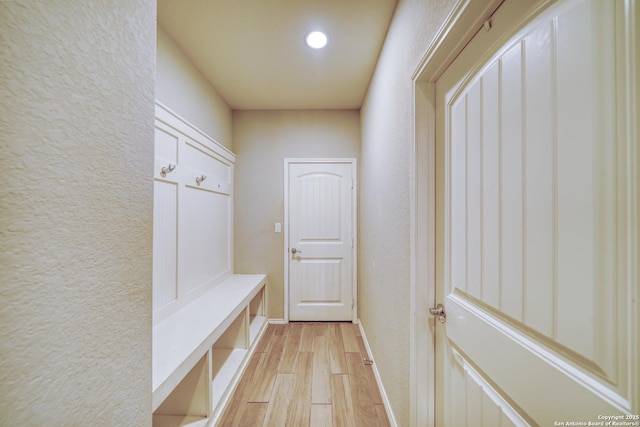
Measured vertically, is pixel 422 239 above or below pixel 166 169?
below

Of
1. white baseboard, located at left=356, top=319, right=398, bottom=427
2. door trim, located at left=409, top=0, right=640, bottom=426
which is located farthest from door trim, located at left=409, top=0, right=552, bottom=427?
white baseboard, located at left=356, top=319, right=398, bottom=427

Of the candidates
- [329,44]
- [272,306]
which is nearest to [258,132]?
[329,44]

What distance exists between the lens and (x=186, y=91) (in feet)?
6.49

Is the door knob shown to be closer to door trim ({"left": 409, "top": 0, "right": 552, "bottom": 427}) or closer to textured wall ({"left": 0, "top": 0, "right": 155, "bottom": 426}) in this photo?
door trim ({"left": 409, "top": 0, "right": 552, "bottom": 427})

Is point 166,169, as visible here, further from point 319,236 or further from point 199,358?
point 319,236

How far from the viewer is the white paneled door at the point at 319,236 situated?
3027 millimetres

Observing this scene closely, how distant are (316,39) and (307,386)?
8.41ft

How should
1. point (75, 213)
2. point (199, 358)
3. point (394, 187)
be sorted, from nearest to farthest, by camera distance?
point (75, 213) < point (199, 358) < point (394, 187)

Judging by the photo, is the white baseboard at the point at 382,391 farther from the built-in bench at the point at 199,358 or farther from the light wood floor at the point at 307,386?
the built-in bench at the point at 199,358

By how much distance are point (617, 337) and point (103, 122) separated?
112 cm

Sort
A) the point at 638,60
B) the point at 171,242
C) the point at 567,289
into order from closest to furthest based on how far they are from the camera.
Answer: the point at 638,60 < the point at 567,289 < the point at 171,242

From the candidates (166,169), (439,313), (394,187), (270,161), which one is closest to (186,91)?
(166,169)

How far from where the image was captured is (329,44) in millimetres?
1862

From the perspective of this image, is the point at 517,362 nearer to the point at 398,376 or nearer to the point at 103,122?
the point at 398,376
